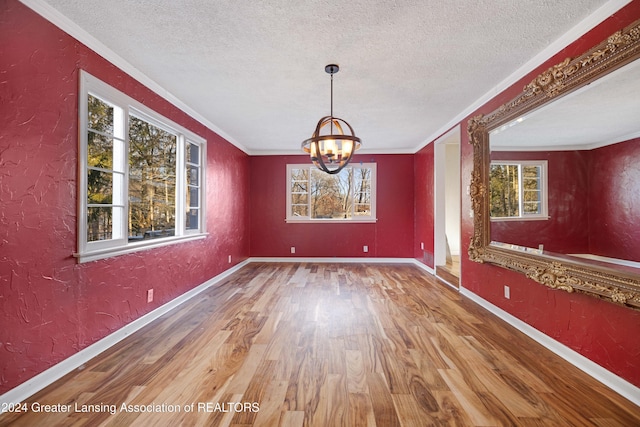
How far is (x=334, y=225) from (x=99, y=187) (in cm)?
459

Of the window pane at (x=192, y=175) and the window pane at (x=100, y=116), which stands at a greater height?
the window pane at (x=100, y=116)

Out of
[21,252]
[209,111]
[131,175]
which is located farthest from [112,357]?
[209,111]

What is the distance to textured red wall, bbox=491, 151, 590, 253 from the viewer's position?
2.18m

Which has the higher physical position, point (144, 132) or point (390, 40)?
point (390, 40)

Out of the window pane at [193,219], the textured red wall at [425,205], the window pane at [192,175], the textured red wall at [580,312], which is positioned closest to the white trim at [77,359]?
the window pane at [193,219]

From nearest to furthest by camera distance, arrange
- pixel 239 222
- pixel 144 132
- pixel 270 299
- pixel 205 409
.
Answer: pixel 205 409
pixel 144 132
pixel 270 299
pixel 239 222

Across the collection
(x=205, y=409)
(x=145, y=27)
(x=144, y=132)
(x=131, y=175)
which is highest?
(x=145, y=27)

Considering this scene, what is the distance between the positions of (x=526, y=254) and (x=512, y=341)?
31.4 inches

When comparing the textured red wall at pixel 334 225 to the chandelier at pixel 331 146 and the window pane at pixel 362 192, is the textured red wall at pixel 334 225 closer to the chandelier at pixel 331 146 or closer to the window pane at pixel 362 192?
the window pane at pixel 362 192

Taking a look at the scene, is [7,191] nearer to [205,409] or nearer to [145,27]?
[145,27]

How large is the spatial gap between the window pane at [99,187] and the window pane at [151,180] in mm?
399

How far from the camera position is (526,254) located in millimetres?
2643

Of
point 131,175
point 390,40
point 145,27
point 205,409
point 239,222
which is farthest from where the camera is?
point 239,222

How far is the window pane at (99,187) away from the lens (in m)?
2.30
